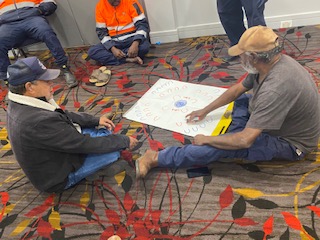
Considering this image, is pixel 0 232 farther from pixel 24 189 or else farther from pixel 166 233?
pixel 166 233

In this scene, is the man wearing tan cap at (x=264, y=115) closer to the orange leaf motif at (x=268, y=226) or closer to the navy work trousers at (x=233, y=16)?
the orange leaf motif at (x=268, y=226)

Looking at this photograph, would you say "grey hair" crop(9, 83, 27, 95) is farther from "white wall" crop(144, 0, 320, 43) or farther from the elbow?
"white wall" crop(144, 0, 320, 43)

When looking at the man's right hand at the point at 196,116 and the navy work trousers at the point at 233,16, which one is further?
the navy work trousers at the point at 233,16

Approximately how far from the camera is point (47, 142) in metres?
1.39

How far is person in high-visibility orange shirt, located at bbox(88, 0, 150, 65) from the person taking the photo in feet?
8.57

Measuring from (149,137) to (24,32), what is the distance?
64.1 inches

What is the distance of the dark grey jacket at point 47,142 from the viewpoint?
4.42ft

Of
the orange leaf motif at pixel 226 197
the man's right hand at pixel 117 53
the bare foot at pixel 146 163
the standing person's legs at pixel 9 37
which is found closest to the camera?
the orange leaf motif at pixel 226 197

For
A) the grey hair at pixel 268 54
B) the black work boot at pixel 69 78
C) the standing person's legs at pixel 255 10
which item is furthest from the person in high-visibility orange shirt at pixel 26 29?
the grey hair at pixel 268 54

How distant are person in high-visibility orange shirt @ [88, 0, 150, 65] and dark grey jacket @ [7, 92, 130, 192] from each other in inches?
49.6

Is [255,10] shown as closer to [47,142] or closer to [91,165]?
[91,165]

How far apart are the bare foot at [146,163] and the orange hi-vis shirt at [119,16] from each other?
56.0 inches

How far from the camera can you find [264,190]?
1432 millimetres

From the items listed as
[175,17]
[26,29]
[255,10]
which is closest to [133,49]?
[175,17]
